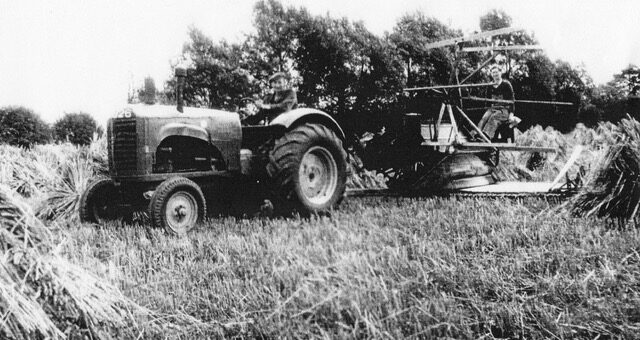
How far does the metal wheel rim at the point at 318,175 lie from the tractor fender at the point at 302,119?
1.19 feet

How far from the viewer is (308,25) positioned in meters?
21.4

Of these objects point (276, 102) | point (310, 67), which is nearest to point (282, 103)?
point (276, 102)

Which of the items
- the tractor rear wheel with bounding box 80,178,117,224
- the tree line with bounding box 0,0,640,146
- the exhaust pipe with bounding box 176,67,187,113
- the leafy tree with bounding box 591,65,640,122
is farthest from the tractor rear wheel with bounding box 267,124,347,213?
the leafy tree with bounding box 591,65,640,122

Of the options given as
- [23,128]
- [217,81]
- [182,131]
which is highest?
[217,81]

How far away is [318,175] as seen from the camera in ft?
23.0

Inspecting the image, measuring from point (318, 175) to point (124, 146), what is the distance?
90.5 inches

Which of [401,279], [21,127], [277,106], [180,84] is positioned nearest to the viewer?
[401,279]

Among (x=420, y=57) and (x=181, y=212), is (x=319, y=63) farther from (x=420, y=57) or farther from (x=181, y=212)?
(x=181, y=212)

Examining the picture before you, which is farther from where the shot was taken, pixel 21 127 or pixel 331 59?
pixel 331 59

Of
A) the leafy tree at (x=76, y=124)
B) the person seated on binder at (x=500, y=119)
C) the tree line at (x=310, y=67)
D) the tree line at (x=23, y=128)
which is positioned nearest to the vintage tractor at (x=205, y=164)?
the person seated on binder at (x=500, y=119)

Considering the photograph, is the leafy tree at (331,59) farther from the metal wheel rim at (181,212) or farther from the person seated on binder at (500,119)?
the metal wheel rim at (181,212)

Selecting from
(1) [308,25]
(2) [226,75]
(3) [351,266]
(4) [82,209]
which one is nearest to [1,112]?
(2) [226,75]

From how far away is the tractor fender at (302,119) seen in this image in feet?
21.2

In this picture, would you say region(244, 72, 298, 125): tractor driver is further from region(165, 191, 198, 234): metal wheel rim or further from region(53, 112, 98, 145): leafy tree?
region(53, 112, 98, 145): leafy tree
